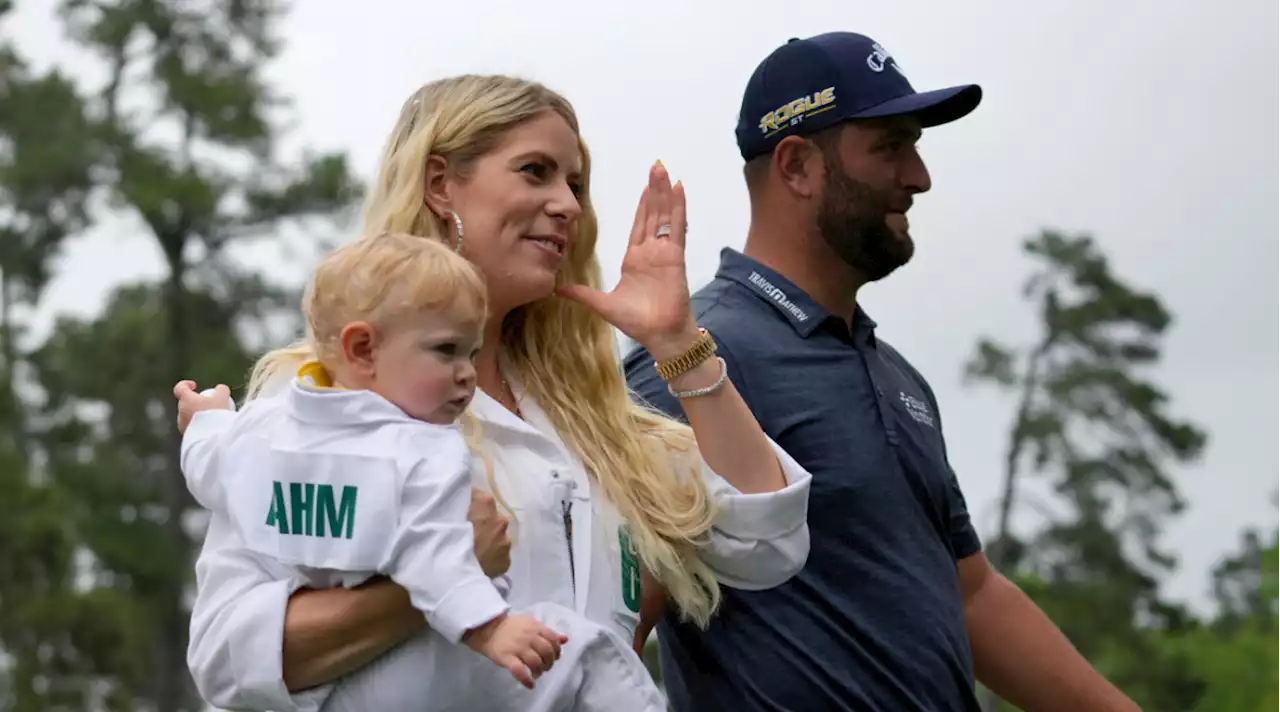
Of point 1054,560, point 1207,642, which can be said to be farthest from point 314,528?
point 1054,560

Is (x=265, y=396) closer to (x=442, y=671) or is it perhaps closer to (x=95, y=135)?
(x=442, y=671)

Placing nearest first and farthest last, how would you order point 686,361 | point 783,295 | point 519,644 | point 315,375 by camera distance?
1. point 519,644
2. point 315,375
3. point 686,361
4. point 783,295

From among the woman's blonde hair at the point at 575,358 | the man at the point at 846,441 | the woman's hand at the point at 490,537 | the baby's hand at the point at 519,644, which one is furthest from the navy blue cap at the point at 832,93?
the baby's hand at the point at 519,644

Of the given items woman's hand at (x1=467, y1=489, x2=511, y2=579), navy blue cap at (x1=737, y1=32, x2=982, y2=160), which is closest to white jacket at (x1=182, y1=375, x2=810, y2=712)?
woman's hand at (x1=467, y1=489, x2=511, y2=579)

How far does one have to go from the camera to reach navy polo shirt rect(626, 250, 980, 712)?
3625mm

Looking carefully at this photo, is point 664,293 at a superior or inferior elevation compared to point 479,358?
superior

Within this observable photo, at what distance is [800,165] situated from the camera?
13.5 ft

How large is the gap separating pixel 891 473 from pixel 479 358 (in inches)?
38.3

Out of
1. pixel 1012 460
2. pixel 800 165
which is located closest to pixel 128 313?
Result: pixel 1012 460

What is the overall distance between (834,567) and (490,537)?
1.18 meters

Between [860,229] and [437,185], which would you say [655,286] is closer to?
[437,185]

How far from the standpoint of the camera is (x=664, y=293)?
9.91 feet

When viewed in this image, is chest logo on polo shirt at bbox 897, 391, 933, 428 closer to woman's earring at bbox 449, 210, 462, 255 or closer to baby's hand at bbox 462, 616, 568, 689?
woman's earring at bbox 449, 210, 462, 255

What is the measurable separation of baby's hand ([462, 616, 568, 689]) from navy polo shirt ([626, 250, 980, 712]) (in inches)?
45.1
